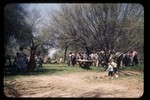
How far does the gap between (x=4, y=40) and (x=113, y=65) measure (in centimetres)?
179

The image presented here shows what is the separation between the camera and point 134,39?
4.79 metres

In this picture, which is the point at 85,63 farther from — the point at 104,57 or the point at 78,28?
the point at 78,28

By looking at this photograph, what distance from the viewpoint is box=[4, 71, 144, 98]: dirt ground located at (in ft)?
15.5

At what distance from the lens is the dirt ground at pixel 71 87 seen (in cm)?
473

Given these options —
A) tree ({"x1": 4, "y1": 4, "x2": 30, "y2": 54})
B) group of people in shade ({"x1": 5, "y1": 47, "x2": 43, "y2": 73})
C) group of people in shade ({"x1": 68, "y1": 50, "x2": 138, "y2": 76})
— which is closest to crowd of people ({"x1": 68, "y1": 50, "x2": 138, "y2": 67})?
group of people in shade ({"x1": 68, "y1": 50, "x2": 138, "y2": 76})

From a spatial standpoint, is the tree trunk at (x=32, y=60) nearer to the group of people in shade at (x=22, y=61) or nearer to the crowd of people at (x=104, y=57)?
the group of people in shade at (x=22, y=61)

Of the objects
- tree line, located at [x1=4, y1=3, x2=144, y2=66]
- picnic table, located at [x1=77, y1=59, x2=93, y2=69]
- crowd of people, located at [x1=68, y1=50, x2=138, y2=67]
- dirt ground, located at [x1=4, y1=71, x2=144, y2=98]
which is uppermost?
tree line, located at [x1=4, y1=3, x2=144, y2=66]

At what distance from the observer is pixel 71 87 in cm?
476

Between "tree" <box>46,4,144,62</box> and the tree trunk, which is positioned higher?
"tree" <box>46,4,144,62</box>

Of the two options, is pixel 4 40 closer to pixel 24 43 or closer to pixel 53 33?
pixel 24 43

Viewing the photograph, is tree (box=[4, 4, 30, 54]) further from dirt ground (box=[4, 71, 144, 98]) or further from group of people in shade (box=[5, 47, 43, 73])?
dirt ground (box=[4, 71, 144, 98])

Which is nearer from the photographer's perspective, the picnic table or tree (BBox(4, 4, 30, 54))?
tree (BBox(4, 4, 30, 54))

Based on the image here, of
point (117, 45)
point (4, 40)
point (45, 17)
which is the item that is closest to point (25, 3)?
point (45, 17)

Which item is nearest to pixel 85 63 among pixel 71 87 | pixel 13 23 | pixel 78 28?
pixel 71 87
